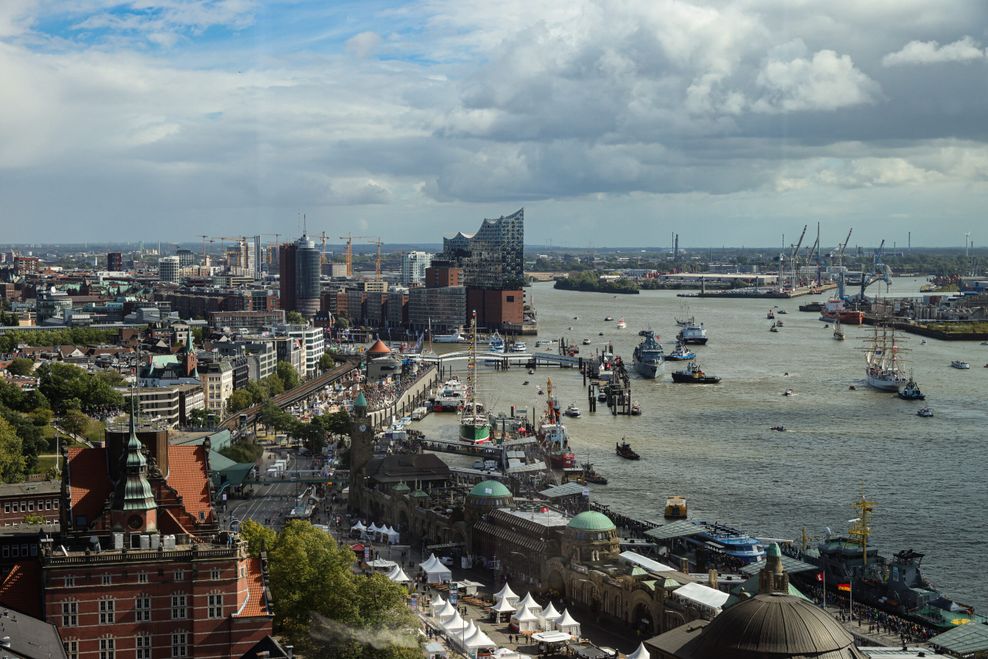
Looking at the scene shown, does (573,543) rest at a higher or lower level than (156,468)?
lower

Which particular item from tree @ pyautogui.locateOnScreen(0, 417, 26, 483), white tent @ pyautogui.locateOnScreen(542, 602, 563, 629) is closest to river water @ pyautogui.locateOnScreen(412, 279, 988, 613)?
white tent @ pyautogui.locateOnScreen(542, 602, 563, 629)

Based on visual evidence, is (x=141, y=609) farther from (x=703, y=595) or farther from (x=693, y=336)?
(x=693, y=336)

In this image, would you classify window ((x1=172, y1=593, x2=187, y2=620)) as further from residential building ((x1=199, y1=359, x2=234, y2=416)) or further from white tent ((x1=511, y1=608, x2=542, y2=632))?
residential building ((x1=199, y1=359, x2=234, y2=416))

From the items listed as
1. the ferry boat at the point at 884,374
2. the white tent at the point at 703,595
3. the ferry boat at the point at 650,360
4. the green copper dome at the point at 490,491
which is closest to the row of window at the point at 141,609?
the white tent at the point at 703,595

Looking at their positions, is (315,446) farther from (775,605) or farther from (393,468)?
(775,605)

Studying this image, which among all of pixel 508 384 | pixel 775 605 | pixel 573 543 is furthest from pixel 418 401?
pixel 775 605

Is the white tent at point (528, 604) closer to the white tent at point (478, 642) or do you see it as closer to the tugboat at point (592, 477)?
the white tent at point (478, 642)

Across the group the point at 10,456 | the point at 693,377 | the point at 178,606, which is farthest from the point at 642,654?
the point at 693,377
